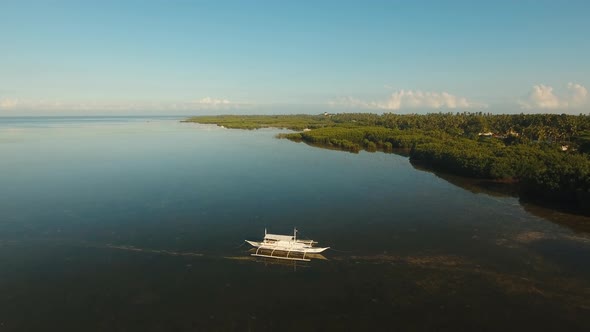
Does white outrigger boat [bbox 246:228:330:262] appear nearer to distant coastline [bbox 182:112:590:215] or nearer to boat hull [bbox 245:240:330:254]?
boat hull [bbox 245:240:330:254]

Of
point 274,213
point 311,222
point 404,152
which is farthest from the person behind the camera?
point 404,152

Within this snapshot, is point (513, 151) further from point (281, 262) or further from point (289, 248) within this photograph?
point (281, 262)

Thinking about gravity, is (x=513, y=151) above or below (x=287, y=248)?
above

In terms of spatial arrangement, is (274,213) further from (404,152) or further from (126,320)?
(404,152)

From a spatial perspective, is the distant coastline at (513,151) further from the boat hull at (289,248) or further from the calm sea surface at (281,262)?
the boat hull at (289,248)

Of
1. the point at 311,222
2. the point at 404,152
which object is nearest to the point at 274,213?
the point at 311,222

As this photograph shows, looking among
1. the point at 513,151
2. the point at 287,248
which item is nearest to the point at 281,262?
the point at 287,248

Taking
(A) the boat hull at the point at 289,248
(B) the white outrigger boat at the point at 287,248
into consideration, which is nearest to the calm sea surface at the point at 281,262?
(B) the white outrigger boat at the point at 287,248

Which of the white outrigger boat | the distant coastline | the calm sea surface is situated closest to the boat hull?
the white outrigger boat
